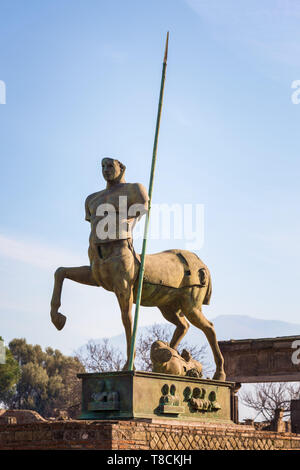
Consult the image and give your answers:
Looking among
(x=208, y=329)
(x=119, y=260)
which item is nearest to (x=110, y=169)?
(x=119, y=260)

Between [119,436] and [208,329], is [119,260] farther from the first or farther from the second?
[119,436]

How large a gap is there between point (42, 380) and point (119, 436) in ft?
169

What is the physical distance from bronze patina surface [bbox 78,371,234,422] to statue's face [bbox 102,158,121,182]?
3075mm

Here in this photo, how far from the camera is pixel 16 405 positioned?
58.5m

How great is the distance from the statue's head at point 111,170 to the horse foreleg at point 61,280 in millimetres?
1453

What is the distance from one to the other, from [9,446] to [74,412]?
Result: 26458mm

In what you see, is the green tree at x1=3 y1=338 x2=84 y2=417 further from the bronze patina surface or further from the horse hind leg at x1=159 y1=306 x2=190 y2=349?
the bronze patina surface

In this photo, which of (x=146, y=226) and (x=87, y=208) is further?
(x=87, y=208)

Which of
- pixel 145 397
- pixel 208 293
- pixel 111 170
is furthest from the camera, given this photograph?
pixel 208 293

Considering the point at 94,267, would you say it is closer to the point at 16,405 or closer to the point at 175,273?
the point at 175,273

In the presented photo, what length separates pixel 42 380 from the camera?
199 feet

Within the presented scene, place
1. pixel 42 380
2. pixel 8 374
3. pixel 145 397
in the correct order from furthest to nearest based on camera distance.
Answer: pixel 42 380
pixel 8 374
pixel 145 397

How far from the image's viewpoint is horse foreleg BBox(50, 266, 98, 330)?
487 inches
